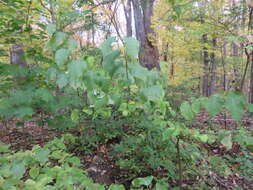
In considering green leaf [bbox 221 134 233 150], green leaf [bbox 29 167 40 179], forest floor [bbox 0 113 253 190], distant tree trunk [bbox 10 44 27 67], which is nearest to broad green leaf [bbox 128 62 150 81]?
green leaf [bbox 221 134 233 150]

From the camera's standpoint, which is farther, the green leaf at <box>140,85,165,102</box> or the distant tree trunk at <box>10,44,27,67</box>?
the distant tree trunk at <box>10,44,27,67</box>

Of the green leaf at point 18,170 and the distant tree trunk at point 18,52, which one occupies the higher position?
the distant tree trunk at point 18,52

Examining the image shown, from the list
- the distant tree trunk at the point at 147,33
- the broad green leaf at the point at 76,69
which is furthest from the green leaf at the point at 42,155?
the distant tree trunk at the point at 147,33

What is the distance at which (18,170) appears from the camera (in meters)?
0.80

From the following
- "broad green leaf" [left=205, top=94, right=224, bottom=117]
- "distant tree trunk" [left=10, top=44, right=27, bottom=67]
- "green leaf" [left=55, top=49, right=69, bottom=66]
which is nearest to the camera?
"green leaf" [left=55, top=49, right=69, bottom=66]

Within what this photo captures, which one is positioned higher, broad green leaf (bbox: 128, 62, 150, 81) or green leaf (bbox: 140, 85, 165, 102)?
broad green leaf (bbox: 128, 62, 150, 81)

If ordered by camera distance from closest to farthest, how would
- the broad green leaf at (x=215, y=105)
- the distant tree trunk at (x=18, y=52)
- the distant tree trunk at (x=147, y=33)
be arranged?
the broad green leaf at (x=215, y=105) < the distant tree trunk at (x=18, y=52) < the distant tree trunk at (x=147, y=33)

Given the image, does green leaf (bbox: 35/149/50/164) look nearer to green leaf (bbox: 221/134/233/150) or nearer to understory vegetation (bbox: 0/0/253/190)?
understory vegetation (bbox: 0/0/253/190)

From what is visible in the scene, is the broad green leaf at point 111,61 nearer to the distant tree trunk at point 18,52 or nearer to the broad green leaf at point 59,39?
the broad green leaf at point 59,39

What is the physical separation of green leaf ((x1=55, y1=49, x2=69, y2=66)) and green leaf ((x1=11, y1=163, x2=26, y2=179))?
0.52 metres

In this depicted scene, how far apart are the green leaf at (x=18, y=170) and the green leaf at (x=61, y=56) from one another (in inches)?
20.7

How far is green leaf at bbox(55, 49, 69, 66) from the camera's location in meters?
0.65

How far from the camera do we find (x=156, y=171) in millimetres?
2525

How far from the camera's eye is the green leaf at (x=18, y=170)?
0.78 m
